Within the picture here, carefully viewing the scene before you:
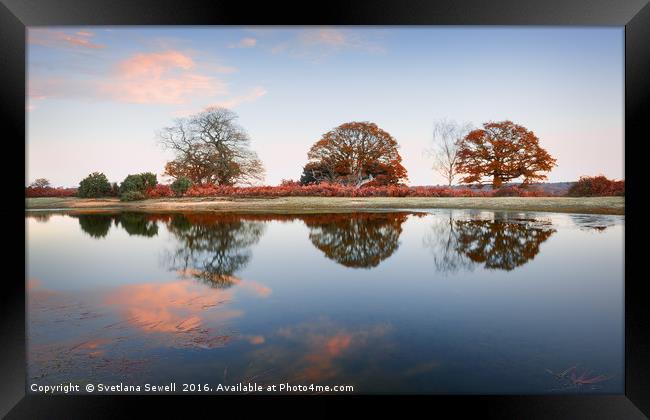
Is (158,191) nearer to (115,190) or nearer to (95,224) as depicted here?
(115,190)

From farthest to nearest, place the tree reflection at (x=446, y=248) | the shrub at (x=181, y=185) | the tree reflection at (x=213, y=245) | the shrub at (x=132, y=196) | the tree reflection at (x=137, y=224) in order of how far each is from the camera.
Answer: the shrub at (x=181, y=185) < the shrub at (x=132, y=196) < the tree reflection at (x=137, y=224) < the tree reflection at (x=446, y=248) < the tree reflection at (x=213, y=245)

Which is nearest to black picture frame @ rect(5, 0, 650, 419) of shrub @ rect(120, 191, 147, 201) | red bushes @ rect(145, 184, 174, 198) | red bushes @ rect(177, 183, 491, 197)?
red bushes @ rect(145, 184, 174, 198)

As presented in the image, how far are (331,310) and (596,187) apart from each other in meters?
6.94

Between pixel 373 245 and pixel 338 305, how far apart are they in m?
2.87

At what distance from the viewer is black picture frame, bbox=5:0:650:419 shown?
11.9 feet

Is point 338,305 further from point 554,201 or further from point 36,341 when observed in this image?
point 554,201

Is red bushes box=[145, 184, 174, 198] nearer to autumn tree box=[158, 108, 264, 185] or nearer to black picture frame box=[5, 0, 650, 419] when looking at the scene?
autumn tree box=[158, 108, 264, 185]

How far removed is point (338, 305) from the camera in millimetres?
4969

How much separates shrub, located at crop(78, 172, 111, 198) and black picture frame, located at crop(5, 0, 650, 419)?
16.9 ft

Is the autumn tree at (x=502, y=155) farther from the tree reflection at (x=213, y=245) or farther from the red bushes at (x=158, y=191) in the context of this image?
the red bushes at (x=158, y=191)

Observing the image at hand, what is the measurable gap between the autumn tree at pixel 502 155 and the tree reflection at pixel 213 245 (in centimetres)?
594

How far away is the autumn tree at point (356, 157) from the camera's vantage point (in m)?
10.1

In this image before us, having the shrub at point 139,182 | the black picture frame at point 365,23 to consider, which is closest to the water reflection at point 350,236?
the shrub at point 139,182
